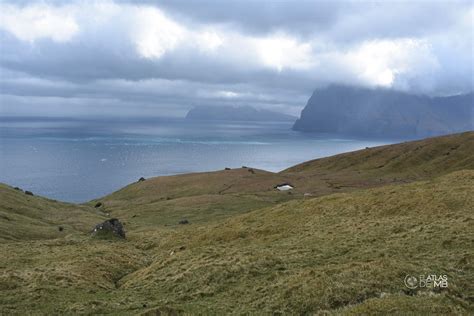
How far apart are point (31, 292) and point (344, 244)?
843 inches

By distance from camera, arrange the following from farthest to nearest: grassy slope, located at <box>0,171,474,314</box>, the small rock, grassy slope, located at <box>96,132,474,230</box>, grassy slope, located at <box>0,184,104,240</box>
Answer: grassy slope, located at <box>96,132,474,230</box>, grassy slope, located at <box>0,184,104,240</box>, the small rock, grassy slope, located at <box>0,171,474,314</box>

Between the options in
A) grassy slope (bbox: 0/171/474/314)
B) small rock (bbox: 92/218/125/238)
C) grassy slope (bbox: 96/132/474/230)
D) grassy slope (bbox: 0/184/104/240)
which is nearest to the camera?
grassy slope (bbox: 0/171/474/314)

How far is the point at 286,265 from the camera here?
27.9 m

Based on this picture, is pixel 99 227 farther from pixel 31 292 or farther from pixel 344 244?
pixel 344 244

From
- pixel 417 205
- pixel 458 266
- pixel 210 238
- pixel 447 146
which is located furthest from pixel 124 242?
pixel 447 146

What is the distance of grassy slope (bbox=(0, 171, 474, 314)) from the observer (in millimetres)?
21109

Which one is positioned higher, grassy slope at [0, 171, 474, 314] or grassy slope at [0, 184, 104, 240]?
grassy slope at [0, 171, 474, 314]

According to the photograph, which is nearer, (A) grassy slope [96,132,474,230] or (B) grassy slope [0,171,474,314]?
(B) grassy slope [0,171,474,314]

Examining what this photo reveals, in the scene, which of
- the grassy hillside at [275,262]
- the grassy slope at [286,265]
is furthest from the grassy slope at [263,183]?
the grassy slope at [286,265]

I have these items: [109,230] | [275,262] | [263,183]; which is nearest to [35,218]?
[109,230]

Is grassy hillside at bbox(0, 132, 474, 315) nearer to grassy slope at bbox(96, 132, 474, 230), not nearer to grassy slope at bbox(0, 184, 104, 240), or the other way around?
grassy slope at bbox(0, 184, 104, 240)

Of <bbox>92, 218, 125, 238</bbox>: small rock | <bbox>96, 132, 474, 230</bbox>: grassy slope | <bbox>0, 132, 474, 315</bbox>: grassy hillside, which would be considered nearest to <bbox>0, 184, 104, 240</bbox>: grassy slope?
<bbox>0, 132, 474, 315</bbox>: grassy hillside

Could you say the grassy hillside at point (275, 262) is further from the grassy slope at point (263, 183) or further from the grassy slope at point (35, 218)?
the grassy slope at point (263, 183)

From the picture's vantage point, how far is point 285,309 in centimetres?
2047
